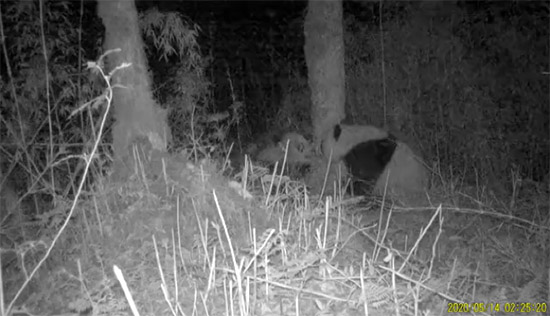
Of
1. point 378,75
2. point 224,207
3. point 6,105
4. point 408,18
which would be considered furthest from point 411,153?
point 6,105

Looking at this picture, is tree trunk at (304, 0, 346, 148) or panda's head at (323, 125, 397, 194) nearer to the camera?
panda's head at (323, 125, 397, 194)

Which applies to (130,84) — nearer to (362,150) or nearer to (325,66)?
(362,150)

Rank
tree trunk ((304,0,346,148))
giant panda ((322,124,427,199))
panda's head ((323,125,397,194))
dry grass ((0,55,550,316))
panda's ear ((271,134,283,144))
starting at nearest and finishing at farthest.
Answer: dry grass ((0,55,550,316)) < giant panda ((322,124,427,199)) < panda's head ((323,125,397,194)) < tree trunk ((304,0,346,148)) < panda's ear ((271,134,283,144))

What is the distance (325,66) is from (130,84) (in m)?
2.89

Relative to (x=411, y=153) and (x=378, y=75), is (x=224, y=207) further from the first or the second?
(x=378, y=75)

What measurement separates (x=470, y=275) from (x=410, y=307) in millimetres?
654

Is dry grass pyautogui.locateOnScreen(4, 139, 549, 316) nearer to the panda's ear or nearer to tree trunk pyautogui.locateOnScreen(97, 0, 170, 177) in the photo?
tree trunk pyautogui.locateOnScreen(97, 0, 170, 177)

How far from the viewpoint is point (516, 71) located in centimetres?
752

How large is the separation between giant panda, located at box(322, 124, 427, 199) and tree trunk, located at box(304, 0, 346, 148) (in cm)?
33

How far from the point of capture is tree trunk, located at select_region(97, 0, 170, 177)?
201 inches

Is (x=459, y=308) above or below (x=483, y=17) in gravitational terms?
below
